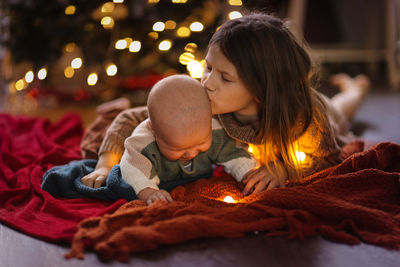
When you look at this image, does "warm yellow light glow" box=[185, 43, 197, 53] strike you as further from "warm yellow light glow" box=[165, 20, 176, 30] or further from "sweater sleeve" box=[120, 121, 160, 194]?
"sweater sleeve" box=[120, 121, 160, 194]

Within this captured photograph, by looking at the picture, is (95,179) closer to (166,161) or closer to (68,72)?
(166,161)

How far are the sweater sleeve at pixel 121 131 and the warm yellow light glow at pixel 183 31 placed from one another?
81cm

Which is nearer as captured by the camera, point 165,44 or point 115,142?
point 115,142

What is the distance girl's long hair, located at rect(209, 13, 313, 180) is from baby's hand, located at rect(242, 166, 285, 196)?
0.11 feet

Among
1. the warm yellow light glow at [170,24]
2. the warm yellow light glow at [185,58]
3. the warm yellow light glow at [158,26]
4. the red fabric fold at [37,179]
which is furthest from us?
the warm yellow light glow at [170,24]

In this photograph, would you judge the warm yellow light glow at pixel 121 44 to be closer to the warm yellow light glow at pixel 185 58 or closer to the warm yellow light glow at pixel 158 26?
the warm yellow light glow at pixel 158 26

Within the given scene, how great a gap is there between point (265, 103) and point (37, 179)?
60 cm

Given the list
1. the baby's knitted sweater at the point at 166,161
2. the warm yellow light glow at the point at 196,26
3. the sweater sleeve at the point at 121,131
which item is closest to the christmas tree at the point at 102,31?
the warm yellow light glow at the point at 196,26

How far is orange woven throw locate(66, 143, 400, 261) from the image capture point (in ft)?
2.21

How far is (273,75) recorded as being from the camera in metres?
0.91

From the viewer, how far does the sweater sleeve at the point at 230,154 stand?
0.96m

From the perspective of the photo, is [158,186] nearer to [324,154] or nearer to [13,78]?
[324,154]

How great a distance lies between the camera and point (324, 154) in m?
1.02

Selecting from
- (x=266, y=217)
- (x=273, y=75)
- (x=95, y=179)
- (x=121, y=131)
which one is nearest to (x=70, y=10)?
(x=121, y=131)
